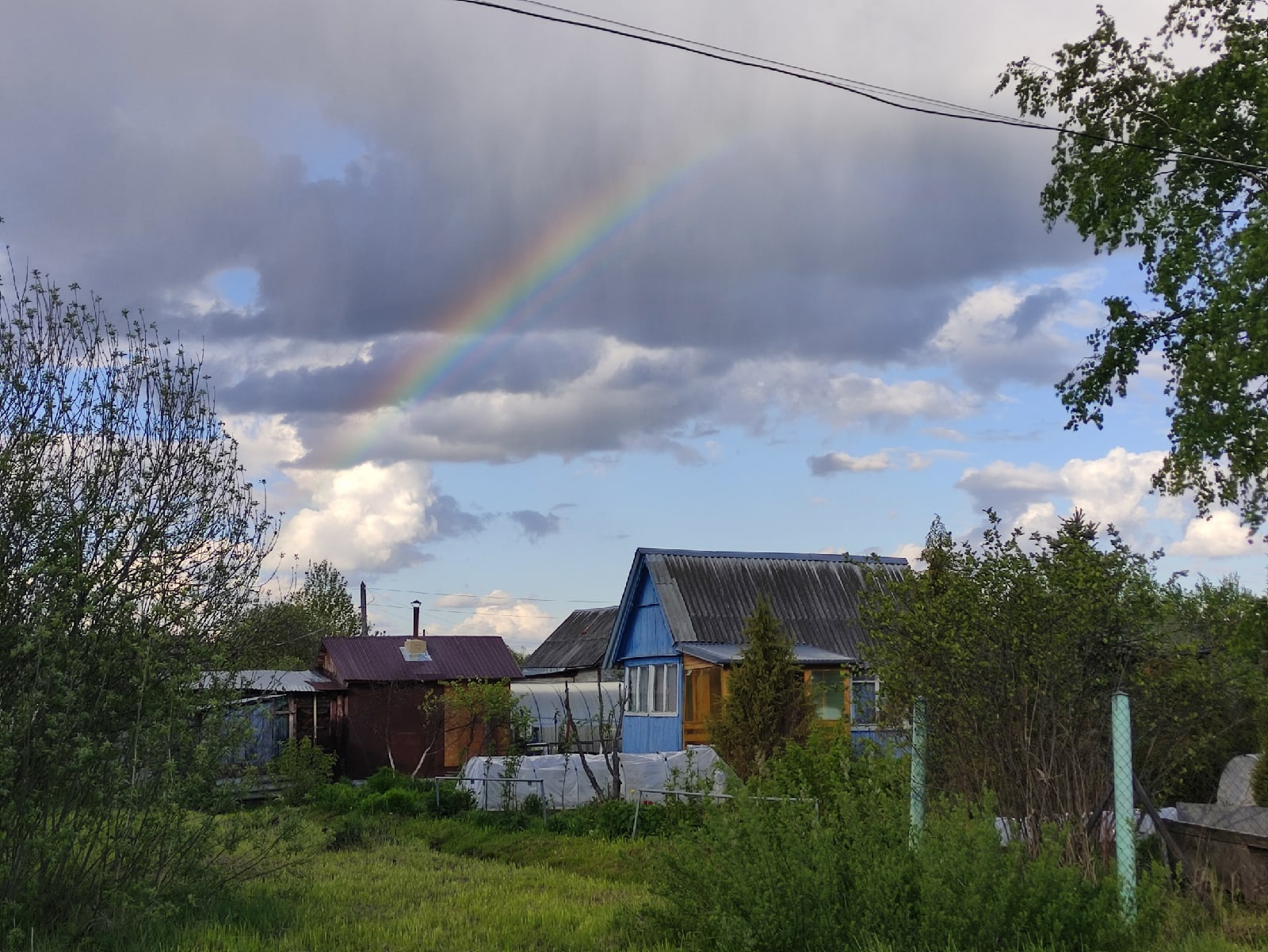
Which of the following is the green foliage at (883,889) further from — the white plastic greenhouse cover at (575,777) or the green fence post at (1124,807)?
the white plastic greenhouse cover at (575,777)

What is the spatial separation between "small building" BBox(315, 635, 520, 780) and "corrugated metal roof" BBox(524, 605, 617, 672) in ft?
25.6

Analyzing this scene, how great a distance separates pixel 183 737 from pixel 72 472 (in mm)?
2342

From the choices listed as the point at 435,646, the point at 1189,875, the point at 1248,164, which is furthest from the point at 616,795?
the point at 435,646

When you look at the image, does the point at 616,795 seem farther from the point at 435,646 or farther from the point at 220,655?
the point at 435,646

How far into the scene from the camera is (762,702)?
20344 mm

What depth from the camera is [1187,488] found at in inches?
802

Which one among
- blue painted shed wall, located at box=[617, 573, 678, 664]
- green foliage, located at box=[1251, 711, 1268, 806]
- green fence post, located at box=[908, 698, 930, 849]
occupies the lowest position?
green foliage, located at box=[1251, 711, 1268, 806]

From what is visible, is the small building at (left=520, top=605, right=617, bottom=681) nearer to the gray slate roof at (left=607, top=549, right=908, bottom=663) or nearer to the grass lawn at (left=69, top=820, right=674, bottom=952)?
the gray slate roof at (left=607, top=549, right=908, bottom=663)

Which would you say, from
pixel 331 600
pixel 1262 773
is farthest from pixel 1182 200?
pixel 331 600

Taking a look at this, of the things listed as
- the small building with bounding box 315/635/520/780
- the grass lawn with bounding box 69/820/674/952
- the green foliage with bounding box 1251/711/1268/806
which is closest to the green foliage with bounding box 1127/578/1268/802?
the grass lawn with bounding box 69/820/674/952

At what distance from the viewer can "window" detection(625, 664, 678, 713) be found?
28156mm

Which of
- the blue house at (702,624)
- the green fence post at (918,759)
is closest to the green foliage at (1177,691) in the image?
the green fence post at (918,759)

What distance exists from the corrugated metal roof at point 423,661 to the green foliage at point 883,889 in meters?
23.2

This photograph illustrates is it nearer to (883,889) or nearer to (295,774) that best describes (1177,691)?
(883,889)
